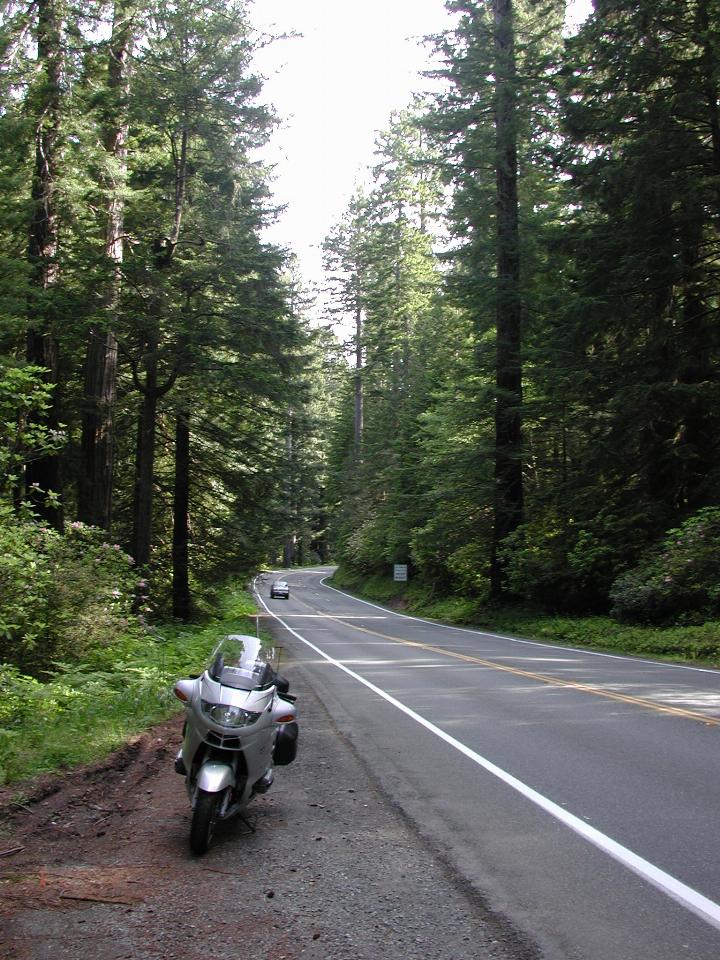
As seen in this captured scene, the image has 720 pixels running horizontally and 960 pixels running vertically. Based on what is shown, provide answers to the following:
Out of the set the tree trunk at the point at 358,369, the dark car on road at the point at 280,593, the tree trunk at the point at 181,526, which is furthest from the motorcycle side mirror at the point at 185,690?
the tree trunk at the point at 358,369

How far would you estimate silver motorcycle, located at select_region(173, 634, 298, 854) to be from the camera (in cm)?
512

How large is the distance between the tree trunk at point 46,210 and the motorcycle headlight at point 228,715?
1103cm

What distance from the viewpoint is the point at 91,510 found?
56.2ft

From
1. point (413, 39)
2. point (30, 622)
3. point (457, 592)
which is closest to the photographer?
point (30, 622)

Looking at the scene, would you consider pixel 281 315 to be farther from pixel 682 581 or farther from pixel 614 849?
pixel 614 849

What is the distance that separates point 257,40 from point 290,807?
18.8m

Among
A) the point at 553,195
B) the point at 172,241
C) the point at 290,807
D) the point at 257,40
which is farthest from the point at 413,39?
the point at 290,807

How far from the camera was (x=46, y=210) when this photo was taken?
1645 cm

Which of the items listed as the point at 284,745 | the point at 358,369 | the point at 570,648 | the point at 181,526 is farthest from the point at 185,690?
the point at 358,369

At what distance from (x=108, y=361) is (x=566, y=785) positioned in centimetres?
1443

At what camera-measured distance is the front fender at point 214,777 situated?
5.11 m

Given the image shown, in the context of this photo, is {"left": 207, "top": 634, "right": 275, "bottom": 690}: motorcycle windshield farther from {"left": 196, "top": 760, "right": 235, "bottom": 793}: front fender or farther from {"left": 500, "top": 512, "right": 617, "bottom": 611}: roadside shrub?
{"left": 500, "top": 512, "right": 617, "bottom": 611}: roadside shrub

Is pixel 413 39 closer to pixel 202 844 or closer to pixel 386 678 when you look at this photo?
pixel 386 678

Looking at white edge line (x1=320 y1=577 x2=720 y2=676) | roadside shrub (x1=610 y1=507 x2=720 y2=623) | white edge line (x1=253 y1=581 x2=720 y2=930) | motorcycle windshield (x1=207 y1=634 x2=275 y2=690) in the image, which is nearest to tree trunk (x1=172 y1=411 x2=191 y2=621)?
white edge line (x1=320 y1=577 x2=720 y2=676)
